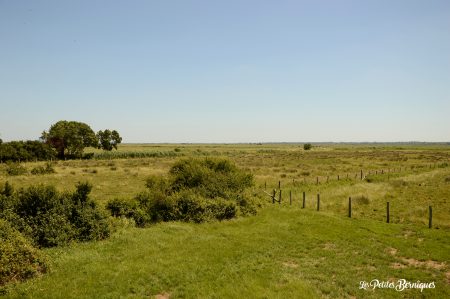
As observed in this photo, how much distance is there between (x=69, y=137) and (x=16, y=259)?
248ft

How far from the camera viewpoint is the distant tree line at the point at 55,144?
70.3m

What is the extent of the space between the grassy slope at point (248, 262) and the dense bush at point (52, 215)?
0.83 meters

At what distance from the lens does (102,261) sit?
12531 mm

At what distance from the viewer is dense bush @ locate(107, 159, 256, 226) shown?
19083 millimetres

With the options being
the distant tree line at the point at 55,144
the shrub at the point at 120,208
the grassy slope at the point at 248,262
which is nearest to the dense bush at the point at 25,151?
the distant tree line at the point at 55,144

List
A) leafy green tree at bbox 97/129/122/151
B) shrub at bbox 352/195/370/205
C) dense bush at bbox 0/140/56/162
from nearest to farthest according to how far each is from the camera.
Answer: shrub at bbox 352/195/370/205, dense bush at bbox 0/140/56/162, leafy green tree at bbox 97/129/122/151

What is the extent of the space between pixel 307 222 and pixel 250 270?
316 inches

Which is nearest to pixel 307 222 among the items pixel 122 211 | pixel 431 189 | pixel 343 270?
pixel 343 270

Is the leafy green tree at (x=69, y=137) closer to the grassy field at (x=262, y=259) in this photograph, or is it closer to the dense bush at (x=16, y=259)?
the grassy field at (x=262, y=259)

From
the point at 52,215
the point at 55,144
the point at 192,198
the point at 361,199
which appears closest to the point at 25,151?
the point at 55,144

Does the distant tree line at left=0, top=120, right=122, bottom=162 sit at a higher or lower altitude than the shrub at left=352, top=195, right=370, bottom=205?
higher

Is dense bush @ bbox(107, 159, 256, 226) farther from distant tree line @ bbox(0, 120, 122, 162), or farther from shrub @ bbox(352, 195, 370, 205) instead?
distant tree line @ bbox(0, 120, 122, 162)

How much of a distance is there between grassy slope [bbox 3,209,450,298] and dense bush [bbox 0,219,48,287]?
0.55 metres

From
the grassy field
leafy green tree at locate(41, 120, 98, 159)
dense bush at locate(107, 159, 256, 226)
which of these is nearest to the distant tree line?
leafy green tree at locate(41, 120, 98, 159)
